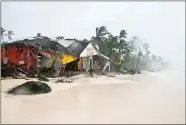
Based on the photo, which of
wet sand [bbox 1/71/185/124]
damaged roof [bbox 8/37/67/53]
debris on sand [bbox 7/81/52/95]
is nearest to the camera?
wet sand [bbox 1/71/185/124]

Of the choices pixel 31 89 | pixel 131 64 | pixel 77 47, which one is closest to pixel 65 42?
pixel 77 47

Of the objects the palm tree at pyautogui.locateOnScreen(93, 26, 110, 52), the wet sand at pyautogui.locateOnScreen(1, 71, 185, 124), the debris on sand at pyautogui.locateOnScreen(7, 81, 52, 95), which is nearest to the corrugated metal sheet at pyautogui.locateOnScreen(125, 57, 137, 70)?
the wet sand at pyautogui.locateOnScreen(1, 71, 185, 124)

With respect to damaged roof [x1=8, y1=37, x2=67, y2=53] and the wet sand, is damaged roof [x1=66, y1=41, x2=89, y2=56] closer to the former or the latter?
damaged roof [x1=8, y1=37, x2=67, y2=53]

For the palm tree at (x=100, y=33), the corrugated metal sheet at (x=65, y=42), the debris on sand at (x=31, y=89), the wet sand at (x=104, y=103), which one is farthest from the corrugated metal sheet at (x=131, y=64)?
the debris on sand at (x=31, y=89)

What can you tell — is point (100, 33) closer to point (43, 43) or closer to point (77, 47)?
point (77, 47)

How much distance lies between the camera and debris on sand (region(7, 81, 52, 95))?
7.00 feet

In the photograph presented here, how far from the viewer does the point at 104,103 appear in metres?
2.11

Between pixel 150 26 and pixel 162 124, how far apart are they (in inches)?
30.6

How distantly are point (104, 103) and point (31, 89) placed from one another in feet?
1.89

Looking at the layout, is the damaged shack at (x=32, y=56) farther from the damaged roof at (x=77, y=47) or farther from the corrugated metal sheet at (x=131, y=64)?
the corrugated metal sheet at (x=131, y=64)

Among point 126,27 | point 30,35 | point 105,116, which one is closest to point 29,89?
point 30,35

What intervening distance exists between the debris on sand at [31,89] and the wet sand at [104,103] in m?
0.04

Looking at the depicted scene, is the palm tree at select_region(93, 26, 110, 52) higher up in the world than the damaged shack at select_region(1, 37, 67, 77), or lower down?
higher up

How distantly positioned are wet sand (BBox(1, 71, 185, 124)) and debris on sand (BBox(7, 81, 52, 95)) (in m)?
0.04
